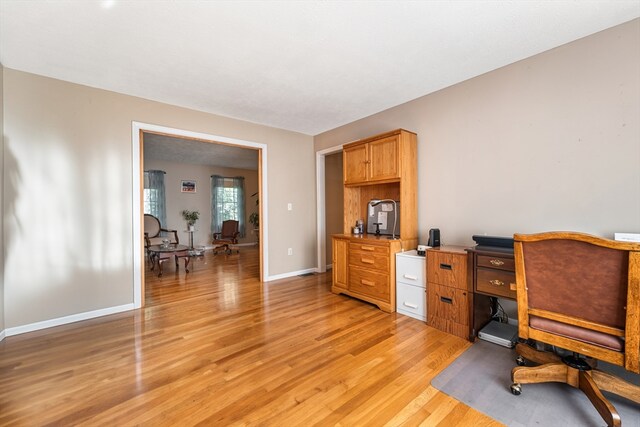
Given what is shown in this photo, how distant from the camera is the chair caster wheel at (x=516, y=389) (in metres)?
1.59

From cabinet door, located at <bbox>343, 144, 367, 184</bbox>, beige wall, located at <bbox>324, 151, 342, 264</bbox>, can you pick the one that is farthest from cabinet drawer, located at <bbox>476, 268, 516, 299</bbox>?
beige wall, located at <bbox>324, 151, 342, 264</bbox>

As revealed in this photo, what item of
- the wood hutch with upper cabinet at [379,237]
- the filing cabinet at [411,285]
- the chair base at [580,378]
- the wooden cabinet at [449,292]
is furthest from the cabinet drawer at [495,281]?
the wood hutch with upper cabinet at [379,237]

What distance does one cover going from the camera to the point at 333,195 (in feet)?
17.2

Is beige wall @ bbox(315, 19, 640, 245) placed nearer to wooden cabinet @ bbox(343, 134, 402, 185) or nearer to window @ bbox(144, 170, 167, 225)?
wooden cabinet @ bbox(343, 134, 402, 185)

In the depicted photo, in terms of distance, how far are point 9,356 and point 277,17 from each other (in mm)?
3294

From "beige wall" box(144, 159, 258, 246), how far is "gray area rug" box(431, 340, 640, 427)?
300 inches

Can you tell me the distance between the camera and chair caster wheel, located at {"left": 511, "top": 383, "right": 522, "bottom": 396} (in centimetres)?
159

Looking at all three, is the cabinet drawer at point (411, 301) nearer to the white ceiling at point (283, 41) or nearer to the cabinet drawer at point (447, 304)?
the cabinet drawer at point (447, 304)

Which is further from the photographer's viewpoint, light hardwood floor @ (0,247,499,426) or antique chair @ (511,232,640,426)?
light hardwood floor @ (0,247,499,426)

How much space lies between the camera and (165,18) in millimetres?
1854

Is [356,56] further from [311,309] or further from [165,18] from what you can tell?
[311,309]

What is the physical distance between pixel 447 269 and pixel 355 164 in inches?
69.3

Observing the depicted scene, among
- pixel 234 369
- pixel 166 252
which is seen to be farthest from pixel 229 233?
pixel 234 369

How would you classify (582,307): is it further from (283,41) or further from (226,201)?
(226,201)
